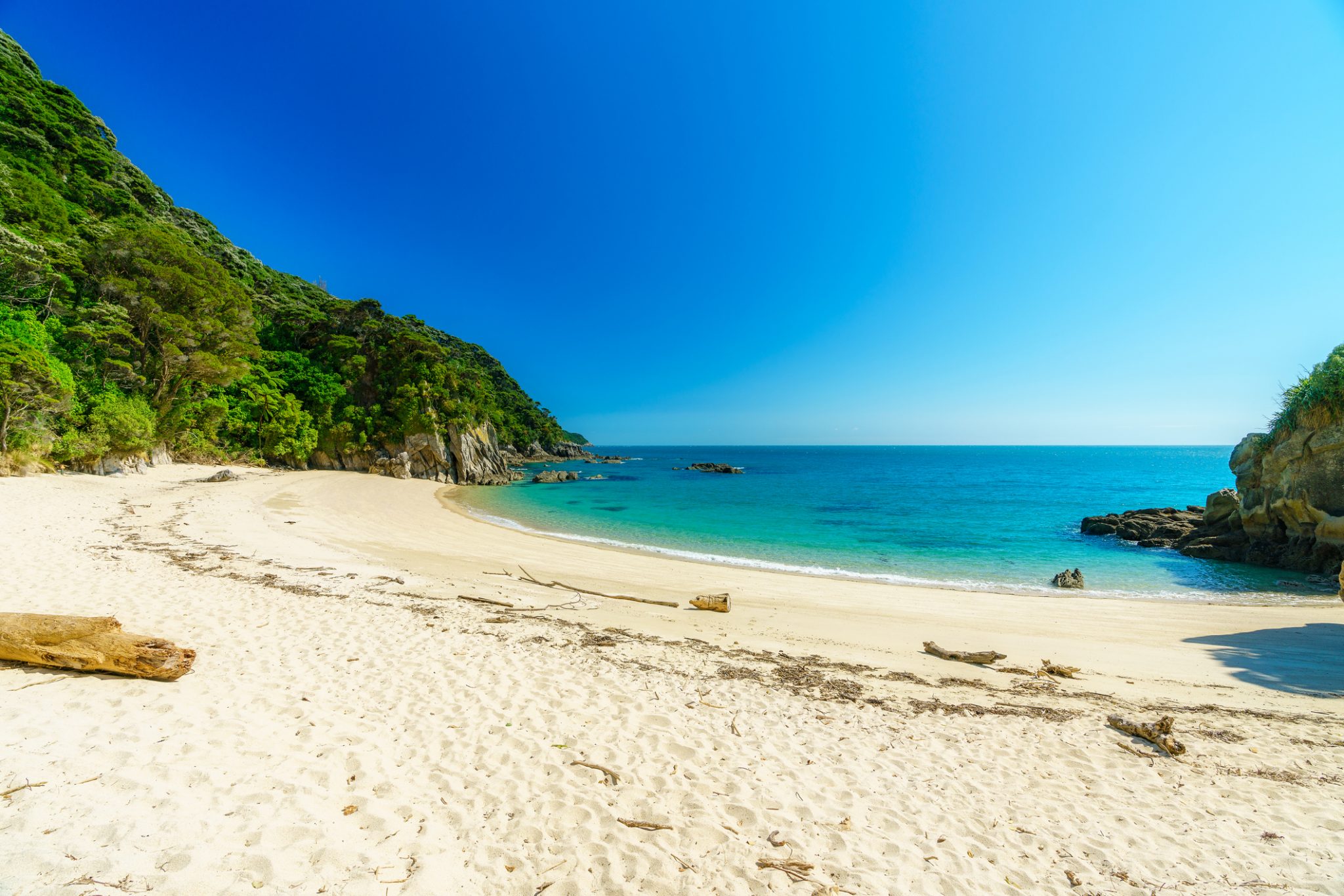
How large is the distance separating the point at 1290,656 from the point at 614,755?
14939mm

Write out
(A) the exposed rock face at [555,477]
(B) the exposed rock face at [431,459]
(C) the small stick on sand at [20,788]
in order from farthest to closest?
(A) the exposed rock face at [555,477] → (B) the exposed rock face at [431,459] → (C) the small stick on sand at [20,788]

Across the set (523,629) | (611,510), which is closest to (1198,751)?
(523,629)

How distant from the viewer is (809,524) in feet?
94.3

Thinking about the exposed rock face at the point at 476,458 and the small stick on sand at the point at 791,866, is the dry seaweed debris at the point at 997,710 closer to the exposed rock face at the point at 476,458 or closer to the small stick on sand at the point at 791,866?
the small stick on sand at the point at 791,866

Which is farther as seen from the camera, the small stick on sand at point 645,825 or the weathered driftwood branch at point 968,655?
the weathered driftwood branch at point 968,655

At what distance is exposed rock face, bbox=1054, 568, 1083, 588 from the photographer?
16.2 meters

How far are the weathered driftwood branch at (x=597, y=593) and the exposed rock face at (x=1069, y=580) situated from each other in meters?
14.5

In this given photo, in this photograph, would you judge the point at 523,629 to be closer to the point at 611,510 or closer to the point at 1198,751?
the point at 1198,751

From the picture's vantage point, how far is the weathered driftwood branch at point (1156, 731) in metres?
5.37

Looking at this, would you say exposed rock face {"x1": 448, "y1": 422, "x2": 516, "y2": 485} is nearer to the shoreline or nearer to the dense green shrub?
the shoreline

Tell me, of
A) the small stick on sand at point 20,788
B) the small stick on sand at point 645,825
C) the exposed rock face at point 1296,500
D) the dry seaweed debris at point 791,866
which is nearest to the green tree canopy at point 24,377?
the small stick on sand at point 20,788

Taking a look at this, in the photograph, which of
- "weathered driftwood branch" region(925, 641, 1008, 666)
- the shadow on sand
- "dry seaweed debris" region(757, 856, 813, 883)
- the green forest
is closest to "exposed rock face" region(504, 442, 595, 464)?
the green forest

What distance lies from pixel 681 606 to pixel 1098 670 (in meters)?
8.42

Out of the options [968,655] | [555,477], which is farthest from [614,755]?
[555,477]
